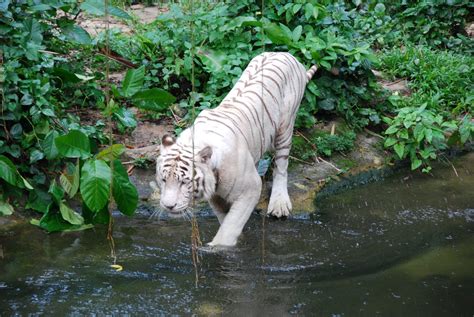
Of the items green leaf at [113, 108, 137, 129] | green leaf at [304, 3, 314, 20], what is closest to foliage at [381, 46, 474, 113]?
green leaf at [304, 3, 314, 20]

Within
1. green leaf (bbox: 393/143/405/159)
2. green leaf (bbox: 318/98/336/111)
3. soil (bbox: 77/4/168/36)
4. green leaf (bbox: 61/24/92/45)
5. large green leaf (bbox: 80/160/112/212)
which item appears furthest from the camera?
soil (bbox: 77/4/168/36)

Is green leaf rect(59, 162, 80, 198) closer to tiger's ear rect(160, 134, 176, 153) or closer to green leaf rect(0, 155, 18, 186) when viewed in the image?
green leaf rect(0, 155, 18, 186)

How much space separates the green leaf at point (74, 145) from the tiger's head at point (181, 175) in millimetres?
414

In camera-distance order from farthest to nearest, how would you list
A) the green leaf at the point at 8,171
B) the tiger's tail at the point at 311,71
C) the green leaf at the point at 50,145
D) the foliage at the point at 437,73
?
the foliage at the point at 437,73
the tiger's tail at the point at 311,71
the green leaf at the point at 50,145
the green leaf at the point at 8,171

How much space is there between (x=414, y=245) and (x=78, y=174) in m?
2.11

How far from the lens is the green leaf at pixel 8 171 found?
4.69 metres

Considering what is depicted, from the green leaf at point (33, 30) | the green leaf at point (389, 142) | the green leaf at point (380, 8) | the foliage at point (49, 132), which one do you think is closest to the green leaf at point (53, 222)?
the foliage at point (49, 132)

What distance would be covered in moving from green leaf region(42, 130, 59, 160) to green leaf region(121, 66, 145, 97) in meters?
0.70

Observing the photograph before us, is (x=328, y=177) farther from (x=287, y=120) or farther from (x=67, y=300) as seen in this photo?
(x=67, y=300)

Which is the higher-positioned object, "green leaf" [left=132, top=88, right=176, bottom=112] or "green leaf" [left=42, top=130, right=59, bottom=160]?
"green leaf" [left=132, top=88, right=176, bottom=112]

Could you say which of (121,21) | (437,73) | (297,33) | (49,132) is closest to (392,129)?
(297,33)

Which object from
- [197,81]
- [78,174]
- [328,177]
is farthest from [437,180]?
[78,174]

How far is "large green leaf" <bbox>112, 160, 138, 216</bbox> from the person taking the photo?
4.27 meters

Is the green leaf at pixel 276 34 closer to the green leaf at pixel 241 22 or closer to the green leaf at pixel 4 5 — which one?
the green leaf at pixel 241 22
